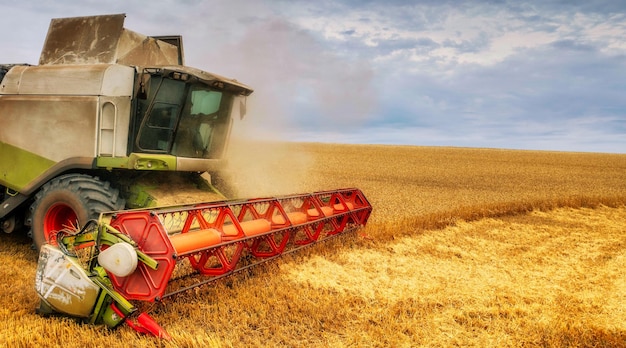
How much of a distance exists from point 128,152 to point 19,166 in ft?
5.12

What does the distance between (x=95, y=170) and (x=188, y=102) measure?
4.37ft

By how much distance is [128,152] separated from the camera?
17.4ft

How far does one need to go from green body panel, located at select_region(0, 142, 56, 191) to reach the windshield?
4.11 ft

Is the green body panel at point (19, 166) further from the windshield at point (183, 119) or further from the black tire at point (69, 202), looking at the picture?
the windshield at point (183, 119)

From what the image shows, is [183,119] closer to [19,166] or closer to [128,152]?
[128,152]

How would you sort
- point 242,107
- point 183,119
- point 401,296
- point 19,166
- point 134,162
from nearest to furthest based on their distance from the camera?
1. point 401,296
2. point 134,162
3. point 183,119
4. point 19,166
5. point 242,107

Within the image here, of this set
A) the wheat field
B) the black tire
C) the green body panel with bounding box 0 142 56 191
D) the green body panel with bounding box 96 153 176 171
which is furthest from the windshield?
the wheat field

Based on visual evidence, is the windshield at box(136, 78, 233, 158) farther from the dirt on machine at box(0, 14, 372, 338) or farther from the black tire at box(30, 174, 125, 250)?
the black tire at box(30, 174, 125, 250)

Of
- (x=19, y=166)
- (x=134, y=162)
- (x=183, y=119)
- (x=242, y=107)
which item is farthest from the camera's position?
(x=242, y=107)

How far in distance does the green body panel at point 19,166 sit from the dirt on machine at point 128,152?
15mm

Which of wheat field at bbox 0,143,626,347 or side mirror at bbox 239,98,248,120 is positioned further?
side mirror at bbox 239,98,248,120

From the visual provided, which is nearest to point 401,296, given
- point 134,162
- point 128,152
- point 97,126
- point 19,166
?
point 134,162

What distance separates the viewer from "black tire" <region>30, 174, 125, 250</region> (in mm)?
4832

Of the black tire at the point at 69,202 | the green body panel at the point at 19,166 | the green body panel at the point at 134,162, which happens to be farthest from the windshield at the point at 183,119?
the green body panel at the point at 19,166
